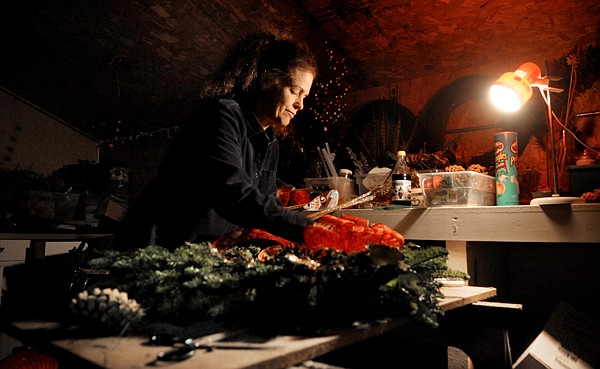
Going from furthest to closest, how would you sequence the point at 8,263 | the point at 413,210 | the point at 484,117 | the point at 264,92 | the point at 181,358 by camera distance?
the point at 8,263, the point at 484,117, the point at 413,210, the point at 264,92, the point at 181,358

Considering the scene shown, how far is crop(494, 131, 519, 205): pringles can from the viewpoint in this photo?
248cm

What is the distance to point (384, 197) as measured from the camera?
3041 millimetres

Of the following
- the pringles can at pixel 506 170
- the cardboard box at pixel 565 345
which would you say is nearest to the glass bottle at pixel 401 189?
the pringles can at pixel 506 170

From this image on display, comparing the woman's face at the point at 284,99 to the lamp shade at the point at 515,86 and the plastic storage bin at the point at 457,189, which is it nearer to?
the plastic storage bin at the point at 457,189

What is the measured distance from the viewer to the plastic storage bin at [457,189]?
249cm

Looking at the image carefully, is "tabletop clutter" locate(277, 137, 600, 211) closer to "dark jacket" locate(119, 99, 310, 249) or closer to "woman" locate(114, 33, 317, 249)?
"woman" locate(114, 33, 317, 249)

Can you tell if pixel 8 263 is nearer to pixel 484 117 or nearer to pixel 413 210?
pixel 413 210

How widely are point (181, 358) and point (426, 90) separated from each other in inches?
122

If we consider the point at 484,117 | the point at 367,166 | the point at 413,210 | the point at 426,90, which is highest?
the point at 426,90

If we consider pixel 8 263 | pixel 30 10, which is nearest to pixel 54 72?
pixel 30 10

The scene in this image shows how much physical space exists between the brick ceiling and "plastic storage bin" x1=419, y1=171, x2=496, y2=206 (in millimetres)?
1000

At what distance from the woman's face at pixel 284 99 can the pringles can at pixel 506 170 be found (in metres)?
1.24

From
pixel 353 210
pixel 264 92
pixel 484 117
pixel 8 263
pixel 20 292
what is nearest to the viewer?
pixel 20 292

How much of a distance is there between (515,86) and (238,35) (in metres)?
2.01
